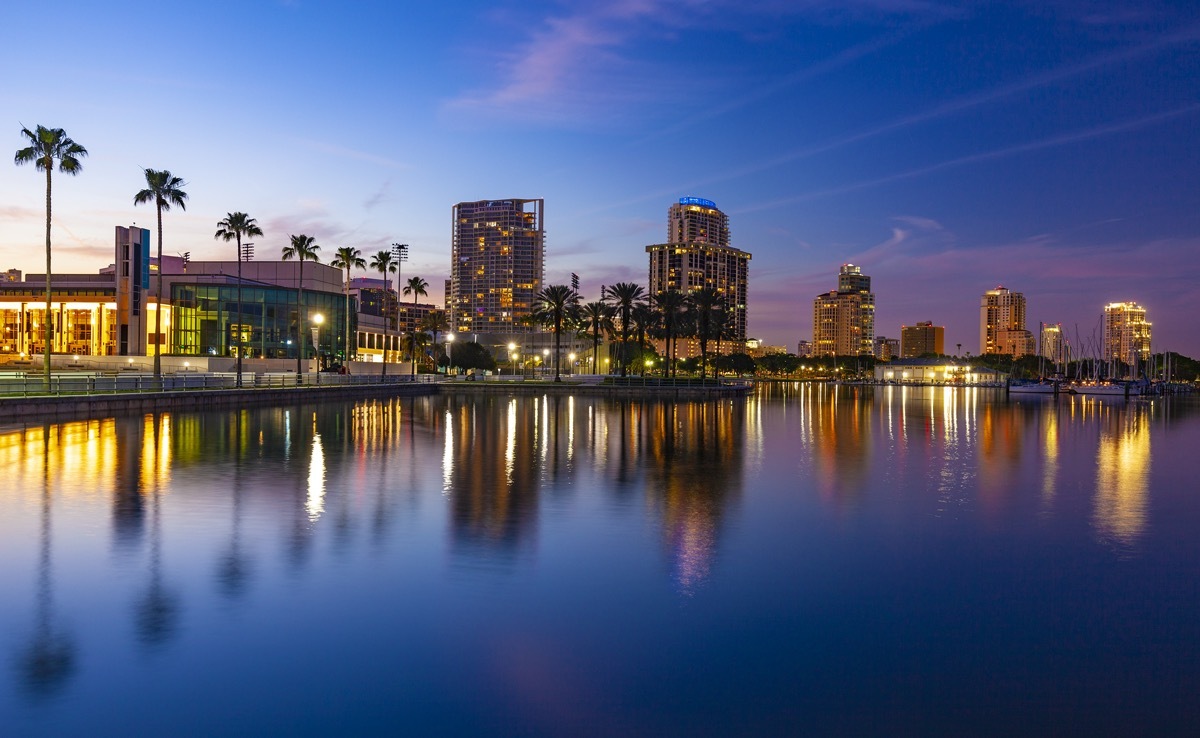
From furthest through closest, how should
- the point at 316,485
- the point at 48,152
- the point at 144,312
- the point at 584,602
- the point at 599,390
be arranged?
the point at 144,312, the point at 599,390, the point at 48,152, the point at 316,485, the point at 584,602

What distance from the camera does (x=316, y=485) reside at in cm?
1692

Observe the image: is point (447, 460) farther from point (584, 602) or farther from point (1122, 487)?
point (1122, 487)

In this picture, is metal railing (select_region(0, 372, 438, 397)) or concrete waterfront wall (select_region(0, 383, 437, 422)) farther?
metal railing (select_region(0, 372, 438, 397))

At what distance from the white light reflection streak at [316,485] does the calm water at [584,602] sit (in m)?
0.22

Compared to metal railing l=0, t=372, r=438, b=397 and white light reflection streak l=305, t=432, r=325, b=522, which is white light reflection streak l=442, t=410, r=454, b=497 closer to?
white light reflection streak l=305, t=432, r=325, b=522

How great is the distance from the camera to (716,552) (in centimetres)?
1149

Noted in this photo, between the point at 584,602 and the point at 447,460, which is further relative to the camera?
the point at 447,460

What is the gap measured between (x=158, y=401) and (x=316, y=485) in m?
28.9

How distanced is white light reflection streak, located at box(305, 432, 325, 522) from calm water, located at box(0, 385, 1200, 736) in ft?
0.71

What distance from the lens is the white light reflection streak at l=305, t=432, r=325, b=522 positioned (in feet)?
46.0

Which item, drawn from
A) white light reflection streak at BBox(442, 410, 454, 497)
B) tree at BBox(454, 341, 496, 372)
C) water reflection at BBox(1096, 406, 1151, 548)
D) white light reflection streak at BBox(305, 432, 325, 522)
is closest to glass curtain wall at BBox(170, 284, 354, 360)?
tree at BBox(454, 341, 496, 372)

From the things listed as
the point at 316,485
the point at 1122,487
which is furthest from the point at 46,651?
the point at 1122,487

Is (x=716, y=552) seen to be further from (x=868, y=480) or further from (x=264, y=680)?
(x=868, y=480)

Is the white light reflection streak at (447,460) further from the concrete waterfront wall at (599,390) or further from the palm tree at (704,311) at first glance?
the palm tree at (704,311)
